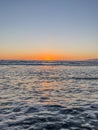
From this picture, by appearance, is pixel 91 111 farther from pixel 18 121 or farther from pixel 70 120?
pixel 18 121

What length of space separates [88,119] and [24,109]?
11.3 ft

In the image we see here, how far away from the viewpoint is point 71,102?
44.8 feet

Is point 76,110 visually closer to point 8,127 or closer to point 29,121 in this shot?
point 29,121

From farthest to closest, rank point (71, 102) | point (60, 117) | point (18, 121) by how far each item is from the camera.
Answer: point (71, 102)
point (60, 117)
point (18, 121)

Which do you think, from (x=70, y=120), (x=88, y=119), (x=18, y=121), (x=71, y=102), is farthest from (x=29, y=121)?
(x=71, y=102)

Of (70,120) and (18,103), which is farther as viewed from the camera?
(18,103)

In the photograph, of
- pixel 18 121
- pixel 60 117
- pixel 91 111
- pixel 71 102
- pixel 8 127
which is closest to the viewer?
pixel 8 127

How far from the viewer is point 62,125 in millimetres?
9133

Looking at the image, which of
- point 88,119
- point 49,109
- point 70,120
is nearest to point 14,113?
point 49,109

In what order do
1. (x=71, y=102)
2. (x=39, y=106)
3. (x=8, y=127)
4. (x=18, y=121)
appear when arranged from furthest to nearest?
(x=71, y=102) → (x=39, y=106) → (x=18, y=121) → (x=8, y=127)

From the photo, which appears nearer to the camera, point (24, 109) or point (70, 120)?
point (70, 120)

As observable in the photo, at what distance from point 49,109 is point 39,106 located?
85 cm

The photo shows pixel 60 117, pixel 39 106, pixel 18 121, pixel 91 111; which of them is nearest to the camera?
pixel 18 121

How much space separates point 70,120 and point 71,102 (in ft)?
12.7
